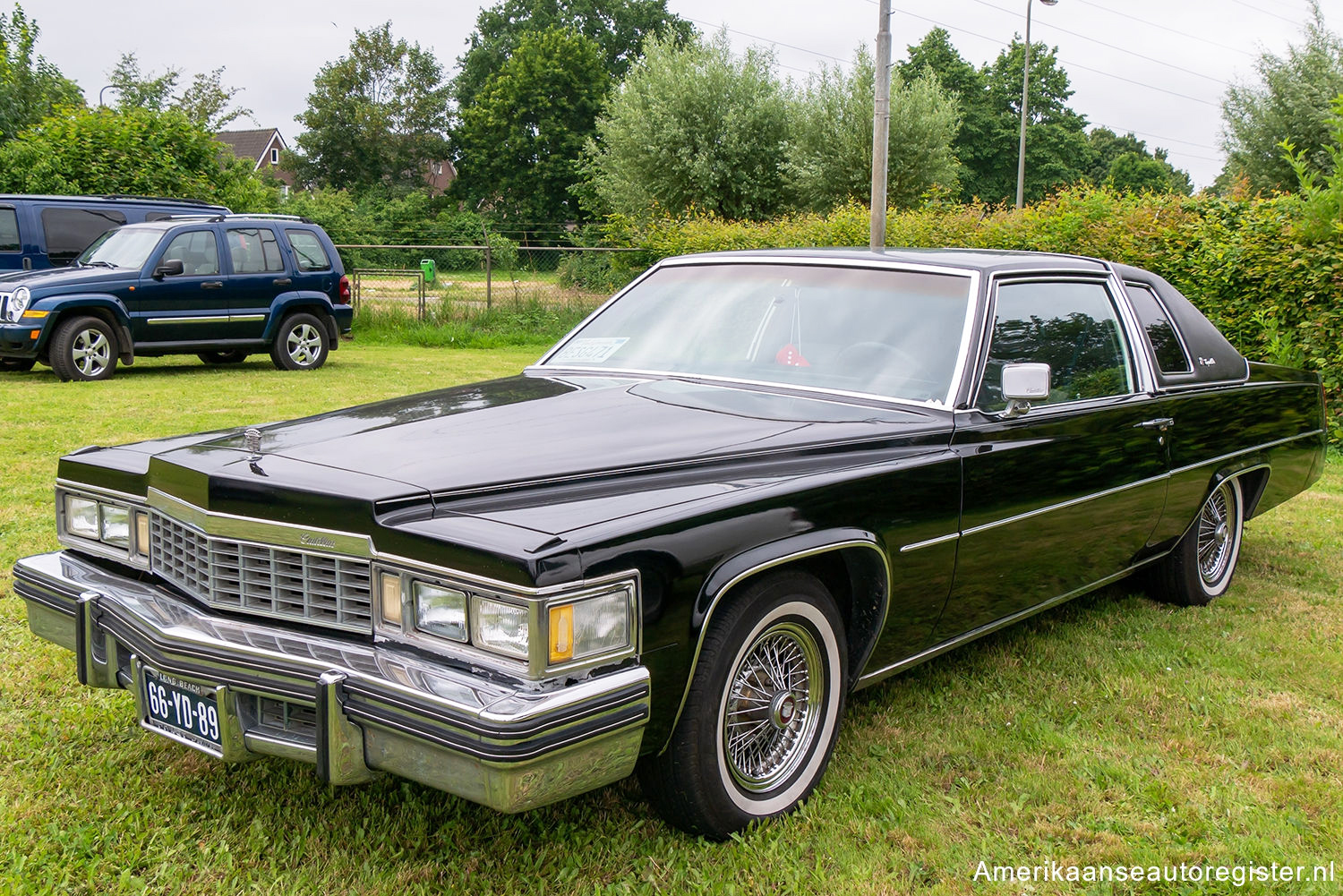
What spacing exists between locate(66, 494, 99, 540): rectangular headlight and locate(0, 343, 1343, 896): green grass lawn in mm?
644

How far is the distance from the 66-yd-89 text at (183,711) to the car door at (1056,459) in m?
2.11

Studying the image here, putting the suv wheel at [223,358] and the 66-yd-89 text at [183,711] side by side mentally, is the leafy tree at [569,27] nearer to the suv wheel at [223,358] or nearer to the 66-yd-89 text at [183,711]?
the suv wheel at [223,358]

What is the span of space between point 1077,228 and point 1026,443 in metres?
8.85

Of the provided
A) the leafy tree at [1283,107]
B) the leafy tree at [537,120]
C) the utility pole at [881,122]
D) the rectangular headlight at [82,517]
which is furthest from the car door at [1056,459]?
the leafy tree at [537,120]

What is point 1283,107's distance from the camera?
29.2 metres

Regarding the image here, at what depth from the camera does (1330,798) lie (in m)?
3.10

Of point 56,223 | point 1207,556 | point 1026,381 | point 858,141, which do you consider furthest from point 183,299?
point 858,141

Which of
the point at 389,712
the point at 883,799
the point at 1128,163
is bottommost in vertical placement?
the point at 883,799

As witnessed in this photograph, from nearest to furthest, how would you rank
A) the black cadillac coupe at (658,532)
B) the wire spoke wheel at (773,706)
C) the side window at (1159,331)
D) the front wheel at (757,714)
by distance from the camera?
the black cadillac coupe at (658,532)
the front wheel at (757,714)
the wire spoke wheel at (773,706)
the side window at (1159,331)

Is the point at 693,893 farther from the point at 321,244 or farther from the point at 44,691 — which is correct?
the point at 321,244

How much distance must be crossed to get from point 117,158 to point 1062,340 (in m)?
16.2

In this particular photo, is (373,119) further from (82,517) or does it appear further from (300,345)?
(82,517)

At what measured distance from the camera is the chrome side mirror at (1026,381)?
339 cm

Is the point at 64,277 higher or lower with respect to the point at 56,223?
lower
